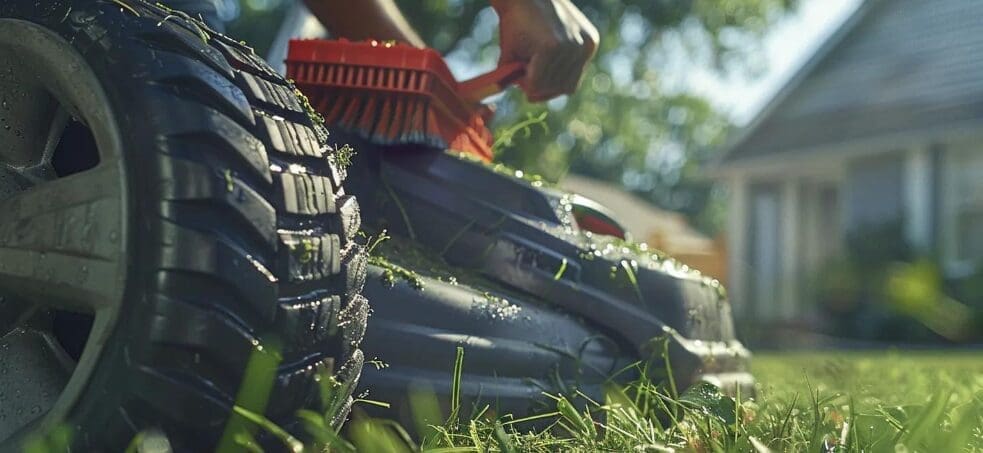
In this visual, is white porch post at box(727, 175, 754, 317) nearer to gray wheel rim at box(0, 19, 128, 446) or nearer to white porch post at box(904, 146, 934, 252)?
white porch post at box(904, 146, 934, 252)

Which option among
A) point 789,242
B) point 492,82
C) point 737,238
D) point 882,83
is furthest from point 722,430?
point 737,238

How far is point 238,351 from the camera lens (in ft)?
3.85

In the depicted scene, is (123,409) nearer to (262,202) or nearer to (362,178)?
(262,202)

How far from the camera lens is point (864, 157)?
14930mm

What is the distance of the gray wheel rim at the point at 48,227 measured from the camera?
45.6 inches

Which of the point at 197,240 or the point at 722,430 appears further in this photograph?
the point at 722,430

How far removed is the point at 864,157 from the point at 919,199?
4.43ft

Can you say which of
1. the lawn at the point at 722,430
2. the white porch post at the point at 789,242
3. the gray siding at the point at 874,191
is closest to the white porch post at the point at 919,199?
the gray siding at the point at 874,191

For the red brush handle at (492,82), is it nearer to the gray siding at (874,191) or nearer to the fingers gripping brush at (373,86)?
the fingers gripping brush at (373,86)

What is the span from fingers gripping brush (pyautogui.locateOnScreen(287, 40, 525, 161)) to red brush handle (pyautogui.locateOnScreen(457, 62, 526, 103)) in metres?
0.20

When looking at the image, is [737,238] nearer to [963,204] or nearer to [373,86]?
[963,204]

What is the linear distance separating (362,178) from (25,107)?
829 mm

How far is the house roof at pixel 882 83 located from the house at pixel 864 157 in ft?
0.07

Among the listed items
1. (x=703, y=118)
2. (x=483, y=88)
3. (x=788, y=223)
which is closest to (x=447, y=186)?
(x=483, y=88)
